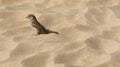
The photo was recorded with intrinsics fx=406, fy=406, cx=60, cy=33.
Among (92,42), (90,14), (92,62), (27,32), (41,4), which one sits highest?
(41,4)

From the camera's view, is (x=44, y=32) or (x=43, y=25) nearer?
(x=44, y=32)

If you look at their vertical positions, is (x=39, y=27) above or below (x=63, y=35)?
above

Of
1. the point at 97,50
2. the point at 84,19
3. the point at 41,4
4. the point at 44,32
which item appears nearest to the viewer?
the point at 97,50

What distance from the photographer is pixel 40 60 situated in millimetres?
3361

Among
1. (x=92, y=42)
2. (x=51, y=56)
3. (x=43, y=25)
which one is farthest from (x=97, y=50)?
(x=43, y=25)

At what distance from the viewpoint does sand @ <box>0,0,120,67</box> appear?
3344 mm

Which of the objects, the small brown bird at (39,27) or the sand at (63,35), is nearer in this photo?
the sand at (63,35)

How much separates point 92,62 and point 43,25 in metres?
1.27

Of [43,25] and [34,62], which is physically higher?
[43,25]

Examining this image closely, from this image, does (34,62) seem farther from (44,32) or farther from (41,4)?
(41,4)

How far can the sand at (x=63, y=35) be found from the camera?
132 inches

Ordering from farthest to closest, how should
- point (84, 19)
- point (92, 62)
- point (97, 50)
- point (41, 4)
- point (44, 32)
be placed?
point (41, 4), point (84, 19), point (44, 32), point (97, 50), point (92, 62)

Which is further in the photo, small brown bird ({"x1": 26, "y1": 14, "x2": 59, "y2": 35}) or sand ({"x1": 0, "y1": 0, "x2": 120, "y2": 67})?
small brown bird ({"x1": 26, "y1": 14, "x2": 59, "y2": 35})

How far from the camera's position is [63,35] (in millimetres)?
4027
